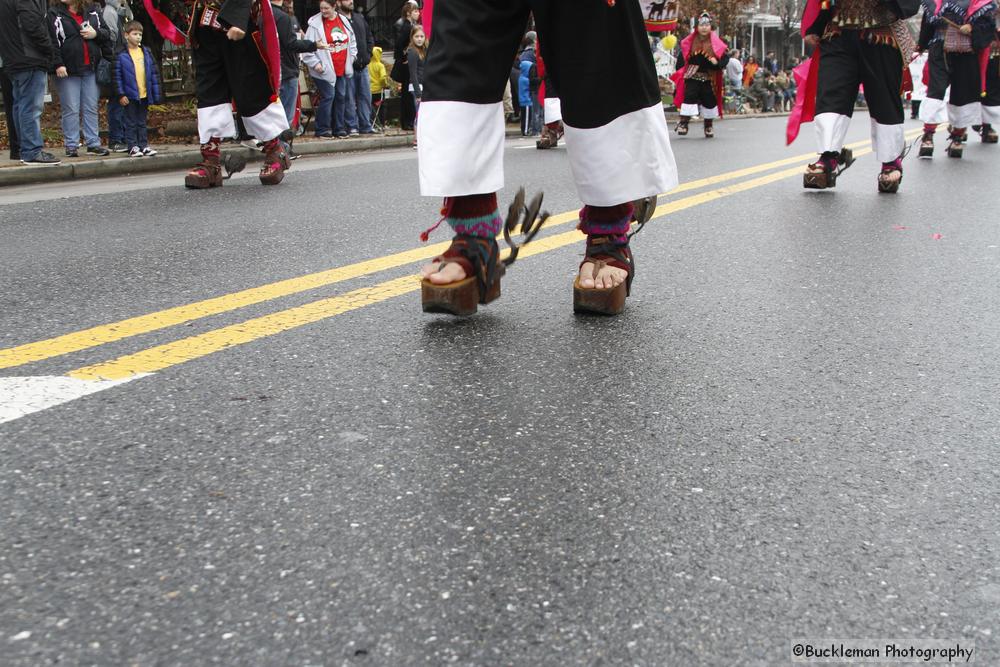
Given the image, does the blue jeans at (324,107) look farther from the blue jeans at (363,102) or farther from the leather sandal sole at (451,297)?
the leather sandal sole at (451,297)

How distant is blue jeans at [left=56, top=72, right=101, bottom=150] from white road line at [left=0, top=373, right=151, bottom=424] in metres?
8.06

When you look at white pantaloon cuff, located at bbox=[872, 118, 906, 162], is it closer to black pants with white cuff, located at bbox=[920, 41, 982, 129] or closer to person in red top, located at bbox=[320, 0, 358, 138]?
black pants with white cuff, located at bbox=[920, 41, 982, 129]

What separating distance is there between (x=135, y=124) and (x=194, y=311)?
770 centimetres

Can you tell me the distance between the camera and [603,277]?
10.1ft

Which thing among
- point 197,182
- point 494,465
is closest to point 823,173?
point 197,182

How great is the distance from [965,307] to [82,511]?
2610 millimetres

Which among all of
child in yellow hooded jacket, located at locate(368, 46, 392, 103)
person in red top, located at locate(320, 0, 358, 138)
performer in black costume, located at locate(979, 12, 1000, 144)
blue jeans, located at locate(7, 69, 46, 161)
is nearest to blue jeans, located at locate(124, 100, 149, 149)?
blue jeans, located at locate(7, 69, 46, 161)

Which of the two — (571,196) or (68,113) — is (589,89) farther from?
(68,113)

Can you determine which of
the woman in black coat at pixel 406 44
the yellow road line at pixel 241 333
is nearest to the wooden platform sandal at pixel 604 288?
the yellow road line at pixel 241 333

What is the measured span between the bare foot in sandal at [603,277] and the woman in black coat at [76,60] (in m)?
7.76

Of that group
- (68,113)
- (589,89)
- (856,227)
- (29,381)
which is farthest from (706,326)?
(68,113)

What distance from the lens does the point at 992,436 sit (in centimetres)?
211

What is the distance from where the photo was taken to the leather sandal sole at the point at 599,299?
Answer: 305 centimetres

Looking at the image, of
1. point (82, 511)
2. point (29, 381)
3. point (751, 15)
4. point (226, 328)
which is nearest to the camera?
point (82, 511)
